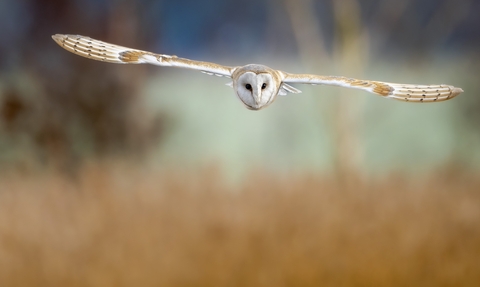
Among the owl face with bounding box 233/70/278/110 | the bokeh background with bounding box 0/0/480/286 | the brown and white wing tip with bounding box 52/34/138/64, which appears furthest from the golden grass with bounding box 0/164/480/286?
the owl face with bounding box 233/70/278/110

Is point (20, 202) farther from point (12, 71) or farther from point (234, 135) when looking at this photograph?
point (234, 135)

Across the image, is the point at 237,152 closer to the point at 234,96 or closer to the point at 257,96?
the point at 234,96

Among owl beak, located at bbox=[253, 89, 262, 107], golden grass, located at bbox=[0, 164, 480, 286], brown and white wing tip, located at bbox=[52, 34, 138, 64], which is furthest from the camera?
golden grass, located at bbox=[0, 164, 480, 286]

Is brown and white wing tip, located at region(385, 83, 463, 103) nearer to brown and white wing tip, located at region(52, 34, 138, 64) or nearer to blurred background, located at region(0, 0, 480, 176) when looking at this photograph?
brown and white wing tip, located at region(52, 34, 138, 64)

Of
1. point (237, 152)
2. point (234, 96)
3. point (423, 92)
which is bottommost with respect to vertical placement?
point (423, 92)

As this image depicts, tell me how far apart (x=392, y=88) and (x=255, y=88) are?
145 mm

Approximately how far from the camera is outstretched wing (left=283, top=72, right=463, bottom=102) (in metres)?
0.37

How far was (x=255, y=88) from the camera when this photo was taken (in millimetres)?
355

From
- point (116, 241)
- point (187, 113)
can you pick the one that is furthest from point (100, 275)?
point (187, 113)

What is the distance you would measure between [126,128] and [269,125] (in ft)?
1.49

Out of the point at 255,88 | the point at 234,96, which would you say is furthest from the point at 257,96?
the point at 234,96

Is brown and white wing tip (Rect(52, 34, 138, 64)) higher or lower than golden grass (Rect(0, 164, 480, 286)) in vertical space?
higher

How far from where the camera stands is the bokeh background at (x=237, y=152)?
4.79 ft

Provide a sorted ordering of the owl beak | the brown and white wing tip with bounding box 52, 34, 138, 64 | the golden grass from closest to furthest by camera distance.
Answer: the owl beak → the brown and white wing tip with bounding box 52, 34, 138, 64 → the golden grass
